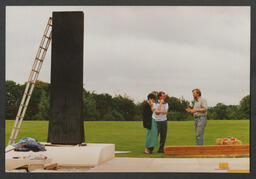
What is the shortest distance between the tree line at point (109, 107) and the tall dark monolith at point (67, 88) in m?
6.09

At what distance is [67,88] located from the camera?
29.5 ft

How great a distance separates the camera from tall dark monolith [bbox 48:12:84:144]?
8.98 m

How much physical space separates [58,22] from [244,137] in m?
10.1

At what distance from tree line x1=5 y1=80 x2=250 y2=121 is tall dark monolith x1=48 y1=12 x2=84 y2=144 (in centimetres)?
609

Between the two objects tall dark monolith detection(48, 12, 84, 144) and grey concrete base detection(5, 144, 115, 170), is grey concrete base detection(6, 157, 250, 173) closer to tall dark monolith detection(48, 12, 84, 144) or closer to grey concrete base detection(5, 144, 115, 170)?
grey concrete base detection(5, 144, 115, 170)

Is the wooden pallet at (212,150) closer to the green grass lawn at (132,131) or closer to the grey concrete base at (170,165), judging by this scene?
the grey concrete base at (170,165)

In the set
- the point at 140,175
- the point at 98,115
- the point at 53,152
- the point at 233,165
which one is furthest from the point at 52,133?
the point at 98,115

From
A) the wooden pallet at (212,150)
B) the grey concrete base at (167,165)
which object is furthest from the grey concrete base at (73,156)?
the wooden pallet at (212,150)

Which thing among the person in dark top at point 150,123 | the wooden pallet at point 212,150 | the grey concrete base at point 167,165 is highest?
the person in dark top at point 150,123

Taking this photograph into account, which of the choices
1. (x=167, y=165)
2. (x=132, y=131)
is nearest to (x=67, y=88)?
(x=167, y=165)

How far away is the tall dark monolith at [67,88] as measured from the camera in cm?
898

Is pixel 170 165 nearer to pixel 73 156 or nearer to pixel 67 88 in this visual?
pixel 73 156

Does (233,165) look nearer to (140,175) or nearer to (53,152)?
(140,175)

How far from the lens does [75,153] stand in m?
8.52
